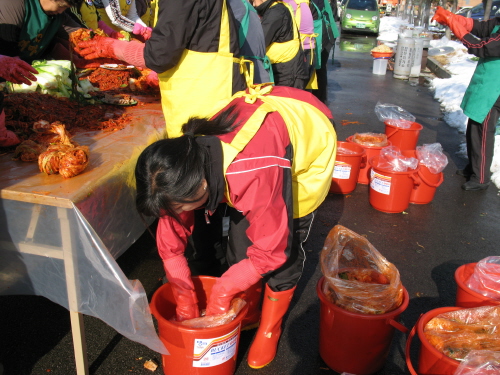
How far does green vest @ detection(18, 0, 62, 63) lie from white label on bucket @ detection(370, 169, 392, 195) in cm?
299

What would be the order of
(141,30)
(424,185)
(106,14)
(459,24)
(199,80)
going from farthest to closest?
(106,14) < (459,24) < (424,185) < (141,30) < (199,80)

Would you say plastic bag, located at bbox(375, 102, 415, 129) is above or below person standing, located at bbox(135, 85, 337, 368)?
below

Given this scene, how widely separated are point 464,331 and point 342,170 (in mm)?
2635

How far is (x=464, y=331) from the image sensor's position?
1880 mm

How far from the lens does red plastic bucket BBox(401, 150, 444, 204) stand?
4098 mm

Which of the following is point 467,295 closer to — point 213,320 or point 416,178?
point 213,320

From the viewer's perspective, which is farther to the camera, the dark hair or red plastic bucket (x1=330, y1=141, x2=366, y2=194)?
red plastic bucket (x1=330, y1=141, x2=366, y2=194)

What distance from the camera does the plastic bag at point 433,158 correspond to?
4058 millimetres

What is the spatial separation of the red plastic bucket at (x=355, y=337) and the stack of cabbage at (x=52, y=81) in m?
2.27

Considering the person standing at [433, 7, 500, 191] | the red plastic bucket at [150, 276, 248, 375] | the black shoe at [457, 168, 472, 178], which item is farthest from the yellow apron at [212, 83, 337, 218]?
the black shoe at [457, 168, 472, 178]

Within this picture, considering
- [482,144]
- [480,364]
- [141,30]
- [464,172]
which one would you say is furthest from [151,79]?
[464,172]

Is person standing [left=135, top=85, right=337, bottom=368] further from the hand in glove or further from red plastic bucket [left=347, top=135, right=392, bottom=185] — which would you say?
the hand in glove

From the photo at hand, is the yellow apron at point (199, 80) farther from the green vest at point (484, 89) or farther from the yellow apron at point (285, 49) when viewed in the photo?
the green vest at point (484, 89)

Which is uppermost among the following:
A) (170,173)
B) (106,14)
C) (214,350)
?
(106,14)
